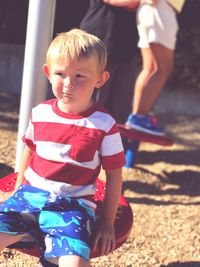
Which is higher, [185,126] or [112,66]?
[112,66]

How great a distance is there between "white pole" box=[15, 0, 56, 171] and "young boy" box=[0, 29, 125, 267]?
0.61 metres

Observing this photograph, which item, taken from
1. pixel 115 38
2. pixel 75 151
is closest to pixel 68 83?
pixel 75 151

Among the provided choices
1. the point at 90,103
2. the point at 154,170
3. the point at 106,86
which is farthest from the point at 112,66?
the point at 90,103

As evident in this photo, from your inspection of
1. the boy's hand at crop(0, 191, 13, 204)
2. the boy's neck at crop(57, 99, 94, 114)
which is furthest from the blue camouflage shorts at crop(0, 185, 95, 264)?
the boy's neck at crop(57, 99, 94, 114)

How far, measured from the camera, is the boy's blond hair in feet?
6.73

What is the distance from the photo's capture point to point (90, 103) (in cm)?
223

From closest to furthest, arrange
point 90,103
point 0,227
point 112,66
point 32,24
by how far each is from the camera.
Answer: point 0,227 → point 90,103 → point 32,24 → point 112,66

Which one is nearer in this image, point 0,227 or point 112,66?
point 0,227

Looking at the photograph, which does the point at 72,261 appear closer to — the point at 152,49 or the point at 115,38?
the point at 115,38

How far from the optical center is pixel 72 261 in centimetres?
195

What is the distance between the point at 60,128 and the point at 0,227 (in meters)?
0.42

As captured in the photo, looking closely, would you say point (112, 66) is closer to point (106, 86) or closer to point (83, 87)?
point (106, 86)

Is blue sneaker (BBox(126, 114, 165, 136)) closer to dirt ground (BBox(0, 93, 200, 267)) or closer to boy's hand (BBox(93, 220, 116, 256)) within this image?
dirt ground (BBox(0, 93, 200, 267))

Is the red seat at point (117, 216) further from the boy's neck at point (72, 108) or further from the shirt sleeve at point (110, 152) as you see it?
the boy's neck at point (72, 108)
